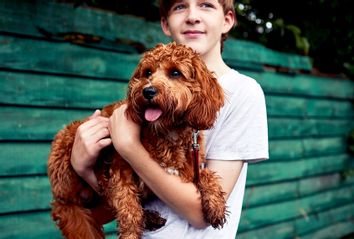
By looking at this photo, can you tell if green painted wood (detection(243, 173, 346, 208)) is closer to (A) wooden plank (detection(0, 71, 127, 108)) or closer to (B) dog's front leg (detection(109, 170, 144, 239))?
(A) wooden plank (detection(0, 71, 127, 108))

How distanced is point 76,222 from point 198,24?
3.24 feet

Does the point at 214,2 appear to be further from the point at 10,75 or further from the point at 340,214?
the point at 340,214

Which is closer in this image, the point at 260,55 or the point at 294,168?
the point at 260,55

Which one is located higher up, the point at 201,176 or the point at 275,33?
the point at 275,33

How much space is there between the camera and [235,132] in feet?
7.25

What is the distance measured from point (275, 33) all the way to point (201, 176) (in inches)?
160

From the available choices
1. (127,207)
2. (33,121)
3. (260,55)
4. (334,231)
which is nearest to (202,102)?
(127,207)

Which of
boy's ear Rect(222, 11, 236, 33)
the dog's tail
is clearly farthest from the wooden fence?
boy's ear Rect(222, 11, 236, 33)

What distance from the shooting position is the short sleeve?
2.19 meters

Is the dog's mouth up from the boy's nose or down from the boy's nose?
down

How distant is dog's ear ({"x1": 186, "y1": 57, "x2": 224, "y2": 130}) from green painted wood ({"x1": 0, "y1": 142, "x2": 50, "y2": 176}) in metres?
1.51

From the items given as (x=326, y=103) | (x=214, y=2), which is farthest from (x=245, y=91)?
(x=326, y=103)

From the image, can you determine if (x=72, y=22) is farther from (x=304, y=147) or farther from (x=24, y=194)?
(x=304, y=147)

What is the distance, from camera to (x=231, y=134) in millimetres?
2199
